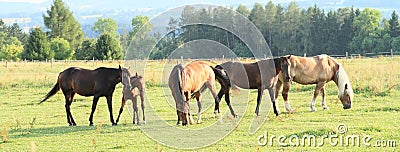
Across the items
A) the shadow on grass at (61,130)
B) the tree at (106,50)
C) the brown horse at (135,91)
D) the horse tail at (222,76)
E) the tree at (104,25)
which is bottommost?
the shadow on grass at (61,130)

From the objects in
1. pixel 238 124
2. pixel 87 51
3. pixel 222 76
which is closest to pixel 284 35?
pixel 87 51

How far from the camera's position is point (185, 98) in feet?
42.6

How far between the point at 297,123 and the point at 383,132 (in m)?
2.33

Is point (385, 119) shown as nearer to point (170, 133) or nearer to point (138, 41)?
point (170, 133)

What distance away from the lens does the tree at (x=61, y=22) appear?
3135 inches

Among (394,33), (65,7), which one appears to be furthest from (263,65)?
(65,7)

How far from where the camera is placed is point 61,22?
80.2 metres

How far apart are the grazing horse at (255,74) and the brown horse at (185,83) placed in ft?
3.92

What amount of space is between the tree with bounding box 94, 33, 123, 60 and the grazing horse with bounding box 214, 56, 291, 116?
43096 millimetres

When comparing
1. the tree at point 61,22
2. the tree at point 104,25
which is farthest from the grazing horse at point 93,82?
the tree at point 104,25

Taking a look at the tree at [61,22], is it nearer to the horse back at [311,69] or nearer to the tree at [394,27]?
the tree at [394,27]

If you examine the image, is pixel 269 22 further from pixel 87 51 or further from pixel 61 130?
pixel 61 130

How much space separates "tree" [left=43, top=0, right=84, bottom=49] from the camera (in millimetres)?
79625

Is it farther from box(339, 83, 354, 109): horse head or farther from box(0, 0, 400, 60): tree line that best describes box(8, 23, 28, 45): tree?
box(339, 83, 354, 109): horse head
